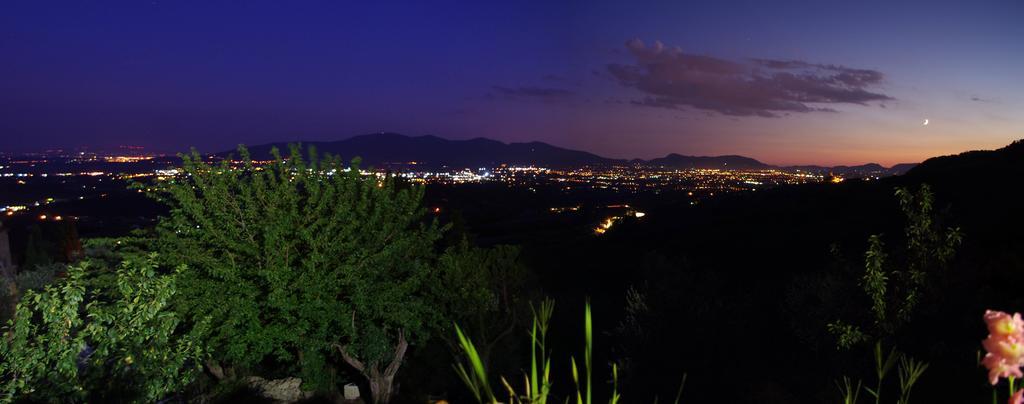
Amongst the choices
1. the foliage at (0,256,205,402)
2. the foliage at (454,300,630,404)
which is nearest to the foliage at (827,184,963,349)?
the foliage at (454,300,630,404)

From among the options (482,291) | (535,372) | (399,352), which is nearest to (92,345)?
(535,372)

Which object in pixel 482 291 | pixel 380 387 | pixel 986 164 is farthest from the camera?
pixel 986 164

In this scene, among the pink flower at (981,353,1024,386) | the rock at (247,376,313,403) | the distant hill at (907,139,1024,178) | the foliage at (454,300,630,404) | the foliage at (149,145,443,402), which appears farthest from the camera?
the distant hill at (907,139,1024,178)

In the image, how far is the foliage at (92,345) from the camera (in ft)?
21.0

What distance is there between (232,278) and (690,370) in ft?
50.9

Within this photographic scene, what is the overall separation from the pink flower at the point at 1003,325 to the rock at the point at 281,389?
1577 cm

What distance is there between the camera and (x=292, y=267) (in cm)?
1270

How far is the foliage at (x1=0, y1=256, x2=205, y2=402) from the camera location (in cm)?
641

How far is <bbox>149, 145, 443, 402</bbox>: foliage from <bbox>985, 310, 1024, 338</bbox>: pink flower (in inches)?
462

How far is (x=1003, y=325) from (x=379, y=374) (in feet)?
49.7

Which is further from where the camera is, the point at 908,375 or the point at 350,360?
the point at 350,360

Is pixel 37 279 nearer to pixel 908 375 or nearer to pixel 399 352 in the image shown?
pixel 399 352

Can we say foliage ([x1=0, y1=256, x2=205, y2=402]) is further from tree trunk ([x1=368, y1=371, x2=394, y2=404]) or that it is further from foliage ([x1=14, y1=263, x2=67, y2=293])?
foliage ([x1=14, y1=263, x2=67, y2=293])

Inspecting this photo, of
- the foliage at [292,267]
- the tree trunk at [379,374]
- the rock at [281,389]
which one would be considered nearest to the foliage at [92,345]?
the foliage at [292,267]
